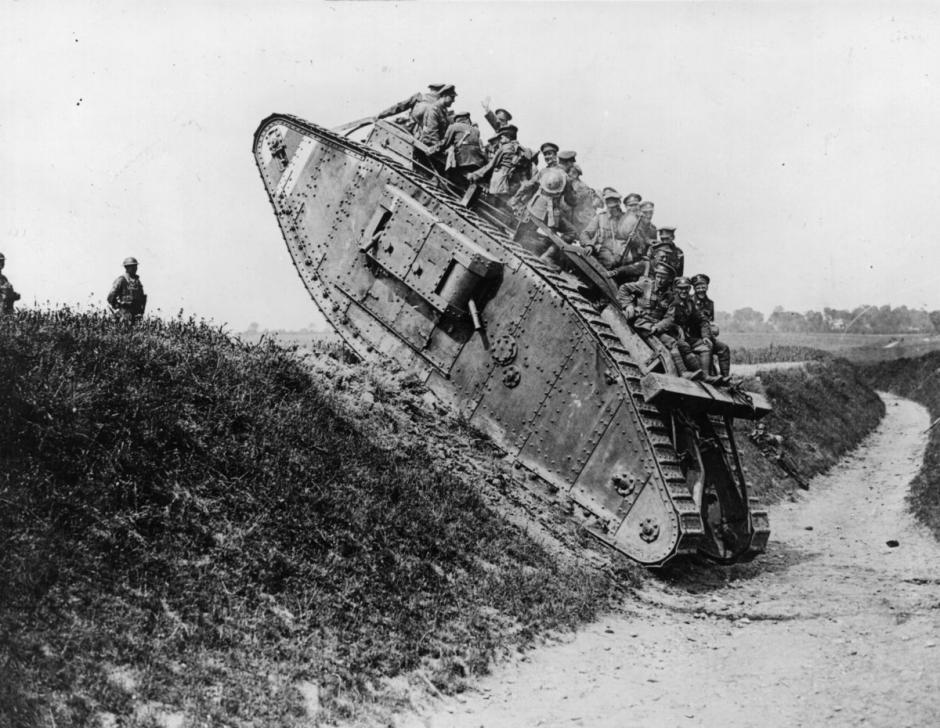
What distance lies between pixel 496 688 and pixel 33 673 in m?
2.91

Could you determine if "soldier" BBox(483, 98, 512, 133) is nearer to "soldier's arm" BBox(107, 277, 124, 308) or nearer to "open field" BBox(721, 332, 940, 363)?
"soldier's arm" BBox(107, 277, 124, 308)

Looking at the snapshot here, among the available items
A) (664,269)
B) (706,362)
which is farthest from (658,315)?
(706,362)

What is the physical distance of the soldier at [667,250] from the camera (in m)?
9.66

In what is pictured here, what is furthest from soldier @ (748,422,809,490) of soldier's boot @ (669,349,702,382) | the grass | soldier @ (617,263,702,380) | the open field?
the open field

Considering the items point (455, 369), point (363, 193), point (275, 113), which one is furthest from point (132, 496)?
point (275, 113)

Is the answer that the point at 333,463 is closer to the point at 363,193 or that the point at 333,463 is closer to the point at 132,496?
the point at 132,496

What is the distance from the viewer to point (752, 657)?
6.42m

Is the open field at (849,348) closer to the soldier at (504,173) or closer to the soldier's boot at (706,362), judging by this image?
the soldier at (504,173)

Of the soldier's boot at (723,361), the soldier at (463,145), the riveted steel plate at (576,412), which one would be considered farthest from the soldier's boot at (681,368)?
the soldier at (463,145)

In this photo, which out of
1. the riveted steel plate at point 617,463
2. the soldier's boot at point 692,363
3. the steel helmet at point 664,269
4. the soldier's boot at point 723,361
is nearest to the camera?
the riveted steel plate at point 617,463

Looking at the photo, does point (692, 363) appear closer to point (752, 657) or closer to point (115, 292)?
point (752, 657)

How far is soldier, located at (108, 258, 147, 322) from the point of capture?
10.8 m

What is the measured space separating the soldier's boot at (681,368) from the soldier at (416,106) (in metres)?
5.18

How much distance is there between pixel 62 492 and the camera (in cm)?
531
